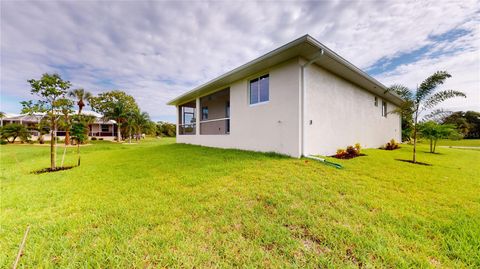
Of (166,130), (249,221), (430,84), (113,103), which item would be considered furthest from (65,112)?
(166,130)

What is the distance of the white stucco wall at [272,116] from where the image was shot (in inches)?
254

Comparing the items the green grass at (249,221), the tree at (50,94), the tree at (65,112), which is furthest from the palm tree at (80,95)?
the green grass at (249,221)

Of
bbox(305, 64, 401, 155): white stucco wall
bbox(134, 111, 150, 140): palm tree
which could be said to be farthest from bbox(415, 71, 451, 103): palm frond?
bbox(134, 111, 150, 140): palm tree

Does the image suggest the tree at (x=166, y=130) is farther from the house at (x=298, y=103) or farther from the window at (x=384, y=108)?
the window at (x=384, y=108)

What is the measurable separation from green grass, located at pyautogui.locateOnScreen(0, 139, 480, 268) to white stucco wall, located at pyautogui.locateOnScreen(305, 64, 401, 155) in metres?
2.54

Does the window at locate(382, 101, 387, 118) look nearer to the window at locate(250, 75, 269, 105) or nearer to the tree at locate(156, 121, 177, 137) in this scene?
the window at locate(250, 75, 269, 105)

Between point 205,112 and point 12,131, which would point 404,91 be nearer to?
point 205,112

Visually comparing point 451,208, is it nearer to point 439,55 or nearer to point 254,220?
point 254,220

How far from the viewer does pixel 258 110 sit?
7734 mm

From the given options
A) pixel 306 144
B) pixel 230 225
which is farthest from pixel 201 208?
pixel 306 144

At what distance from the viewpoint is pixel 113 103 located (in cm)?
2723

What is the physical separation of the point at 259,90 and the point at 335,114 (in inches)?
143

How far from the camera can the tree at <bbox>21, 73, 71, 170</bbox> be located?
5883mm

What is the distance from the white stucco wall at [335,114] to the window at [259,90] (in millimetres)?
1778
